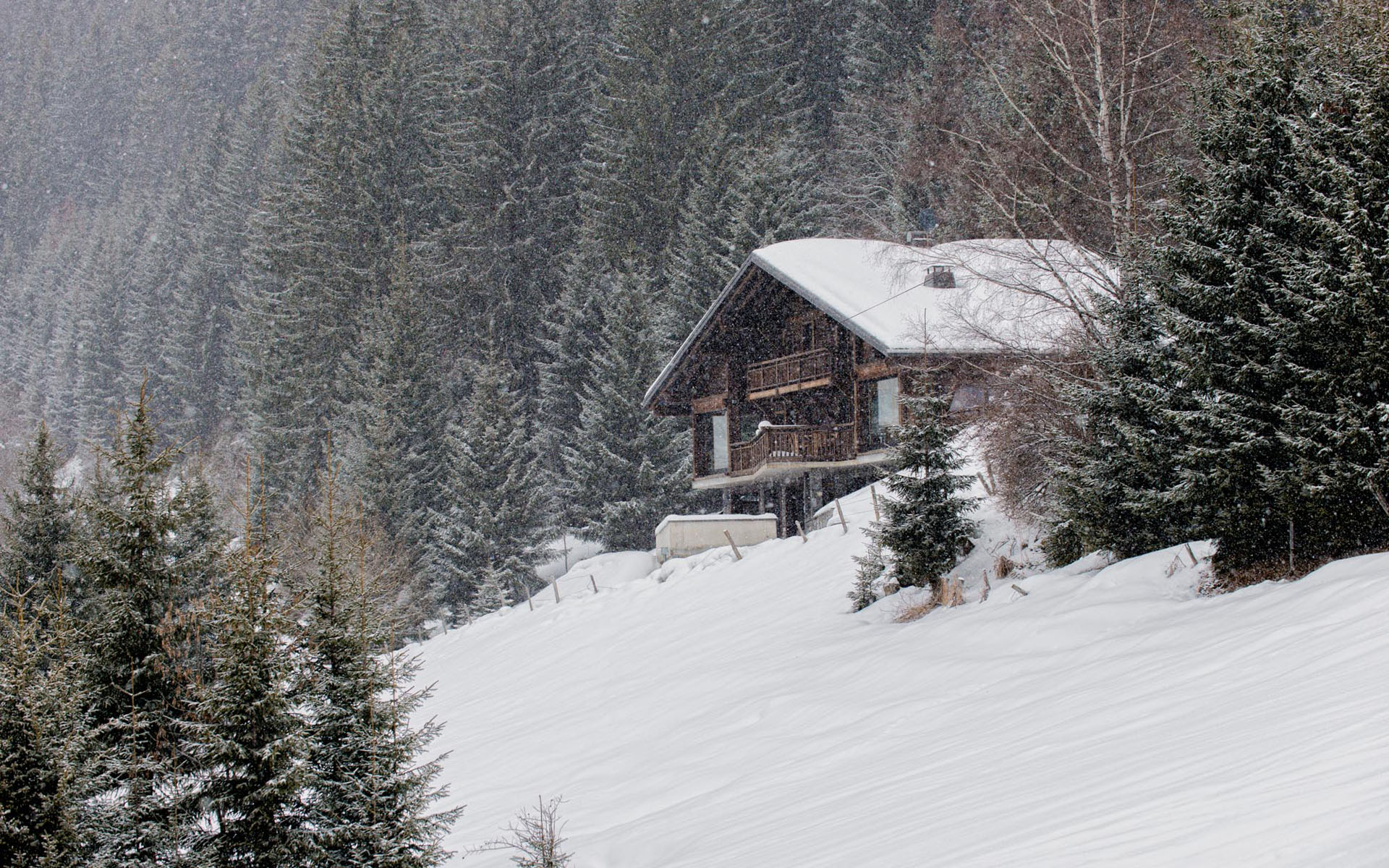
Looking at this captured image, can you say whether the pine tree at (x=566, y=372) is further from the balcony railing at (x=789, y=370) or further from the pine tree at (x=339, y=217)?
the balcony railing at (x=789, y=370)

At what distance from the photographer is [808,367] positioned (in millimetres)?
33719

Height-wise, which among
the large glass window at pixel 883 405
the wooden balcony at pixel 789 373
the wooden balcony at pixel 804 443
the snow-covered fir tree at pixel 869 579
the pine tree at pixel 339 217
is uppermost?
the pine tree at pixel 339 217

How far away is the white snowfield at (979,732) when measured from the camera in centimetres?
645

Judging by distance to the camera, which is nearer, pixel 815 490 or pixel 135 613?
pixel 135 613

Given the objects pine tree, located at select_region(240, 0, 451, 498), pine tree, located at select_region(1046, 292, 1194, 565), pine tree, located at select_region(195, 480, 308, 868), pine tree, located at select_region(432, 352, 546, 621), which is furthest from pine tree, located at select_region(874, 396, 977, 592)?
pine tree, located at select_region(240, 0, 451, 498)

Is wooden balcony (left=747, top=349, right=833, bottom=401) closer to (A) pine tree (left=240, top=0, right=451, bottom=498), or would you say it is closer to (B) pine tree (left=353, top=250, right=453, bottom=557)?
(B) pine tree (left=353, top=250, right=453, bottom=557)

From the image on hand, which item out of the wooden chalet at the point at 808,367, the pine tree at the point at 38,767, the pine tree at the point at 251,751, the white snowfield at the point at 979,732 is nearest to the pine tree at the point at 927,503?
the white snowfield at the point at 979,732

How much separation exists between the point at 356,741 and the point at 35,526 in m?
12.8

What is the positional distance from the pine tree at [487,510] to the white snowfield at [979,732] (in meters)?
17.8

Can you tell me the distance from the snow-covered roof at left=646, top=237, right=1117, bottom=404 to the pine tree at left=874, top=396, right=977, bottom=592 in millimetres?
2128

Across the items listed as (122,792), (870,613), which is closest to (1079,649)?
(870,613)

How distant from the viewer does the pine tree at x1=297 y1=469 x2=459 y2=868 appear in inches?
360

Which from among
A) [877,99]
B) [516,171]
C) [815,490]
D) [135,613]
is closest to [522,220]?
[516,171]

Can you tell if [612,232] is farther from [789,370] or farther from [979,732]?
[979,732]
